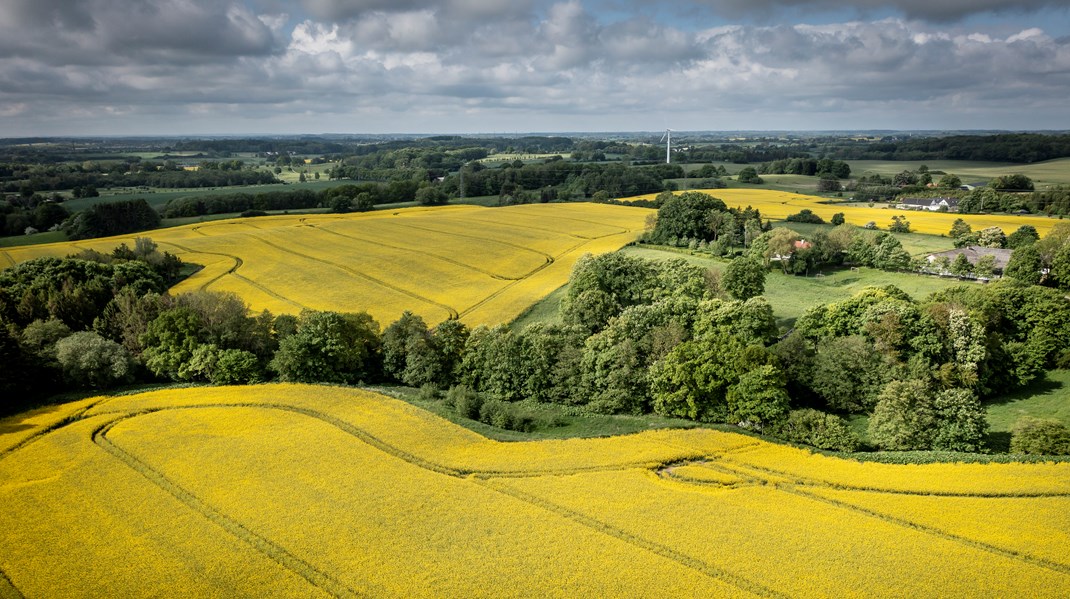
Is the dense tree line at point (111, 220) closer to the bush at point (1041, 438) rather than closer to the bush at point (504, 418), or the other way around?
the bush at point (504, 418)

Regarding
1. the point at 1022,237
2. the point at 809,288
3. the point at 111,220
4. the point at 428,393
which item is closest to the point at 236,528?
the point at 428,393

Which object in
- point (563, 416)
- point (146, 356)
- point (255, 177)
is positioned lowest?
point (563, 416)

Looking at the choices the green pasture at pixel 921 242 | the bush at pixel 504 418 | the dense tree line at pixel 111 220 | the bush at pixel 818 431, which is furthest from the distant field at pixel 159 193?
the bush at pixel 818 431

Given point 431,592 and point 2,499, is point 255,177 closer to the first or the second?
point 2,499

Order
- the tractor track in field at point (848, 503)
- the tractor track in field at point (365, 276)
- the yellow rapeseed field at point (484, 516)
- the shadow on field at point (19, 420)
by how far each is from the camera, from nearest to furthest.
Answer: the yellow rapeseed field at point (484, 516) → the tractor track in field at point (848, 503) → the shadow on field at point (19, 420) → the tractor track in field at point (365, 276)

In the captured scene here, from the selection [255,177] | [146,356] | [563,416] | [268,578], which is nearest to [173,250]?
[146,356]

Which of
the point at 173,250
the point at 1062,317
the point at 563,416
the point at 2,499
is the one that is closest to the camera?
the point at 2,499
